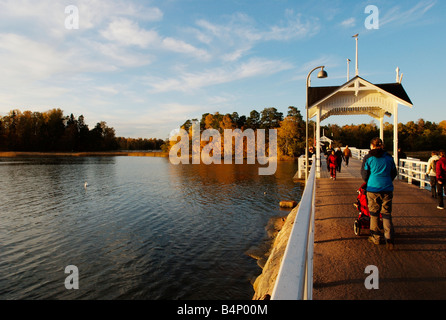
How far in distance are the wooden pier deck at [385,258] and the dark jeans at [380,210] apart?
337 millimetres

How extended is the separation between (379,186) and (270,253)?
21.0 feet

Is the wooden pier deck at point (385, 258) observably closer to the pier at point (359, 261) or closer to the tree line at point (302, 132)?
the pier at point (359, 261)

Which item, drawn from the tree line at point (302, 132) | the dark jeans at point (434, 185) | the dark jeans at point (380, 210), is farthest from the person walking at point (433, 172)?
the tree line at point (302, 132)

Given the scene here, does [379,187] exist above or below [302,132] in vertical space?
below

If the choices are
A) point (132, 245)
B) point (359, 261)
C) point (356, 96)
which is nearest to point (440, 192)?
point (359, 261)

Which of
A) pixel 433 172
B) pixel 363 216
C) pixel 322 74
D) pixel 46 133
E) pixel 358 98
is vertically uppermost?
pixel 46 133

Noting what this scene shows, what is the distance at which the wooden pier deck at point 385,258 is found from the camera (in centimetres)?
386

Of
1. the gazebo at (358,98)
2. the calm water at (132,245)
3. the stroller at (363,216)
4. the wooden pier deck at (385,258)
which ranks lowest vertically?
the calm water at (132,245)

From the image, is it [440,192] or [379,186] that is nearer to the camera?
[379,186]

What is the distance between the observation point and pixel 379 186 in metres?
5.68

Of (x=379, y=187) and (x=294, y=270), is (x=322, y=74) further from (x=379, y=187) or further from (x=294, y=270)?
(x=294, y=270)

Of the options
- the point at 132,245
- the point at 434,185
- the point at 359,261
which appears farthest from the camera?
the point at 132,245
